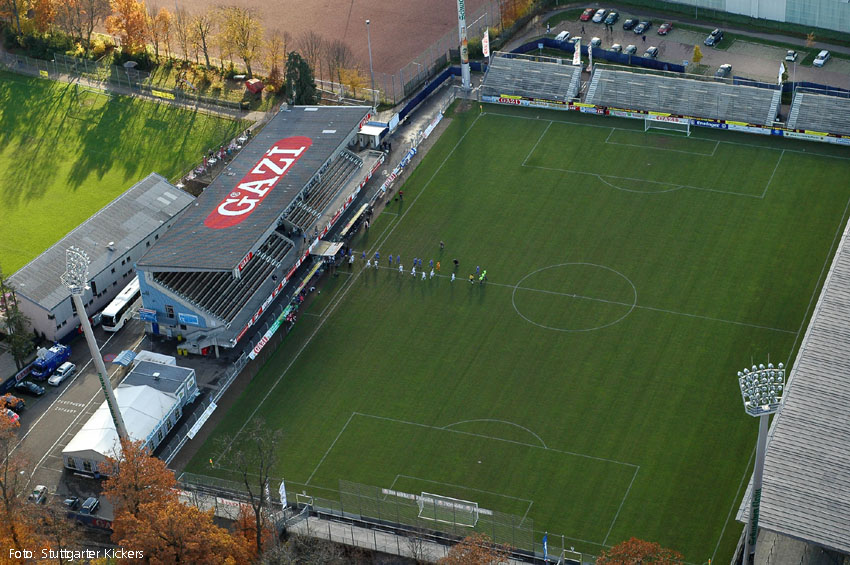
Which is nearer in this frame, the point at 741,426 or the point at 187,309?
the point at 741,426

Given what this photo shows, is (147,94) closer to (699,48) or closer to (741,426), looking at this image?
(699,48)

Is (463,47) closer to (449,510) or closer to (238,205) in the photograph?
(238,205)

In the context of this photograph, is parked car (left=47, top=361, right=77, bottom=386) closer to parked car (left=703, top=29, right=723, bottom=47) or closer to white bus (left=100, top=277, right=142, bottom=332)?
white bus (left=100, top=277, right=142, bottom=332)

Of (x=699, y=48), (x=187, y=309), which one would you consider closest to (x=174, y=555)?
(x=187, y=309)

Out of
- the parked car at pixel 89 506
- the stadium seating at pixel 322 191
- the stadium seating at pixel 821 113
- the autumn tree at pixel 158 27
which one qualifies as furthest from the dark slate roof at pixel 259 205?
the stadium seating at pixel 821 113

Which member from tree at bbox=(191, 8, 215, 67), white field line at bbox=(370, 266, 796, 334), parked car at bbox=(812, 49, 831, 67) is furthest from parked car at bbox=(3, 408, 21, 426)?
parked car at bbox=(812, 49, 831, 67)

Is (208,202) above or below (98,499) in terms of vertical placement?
above
